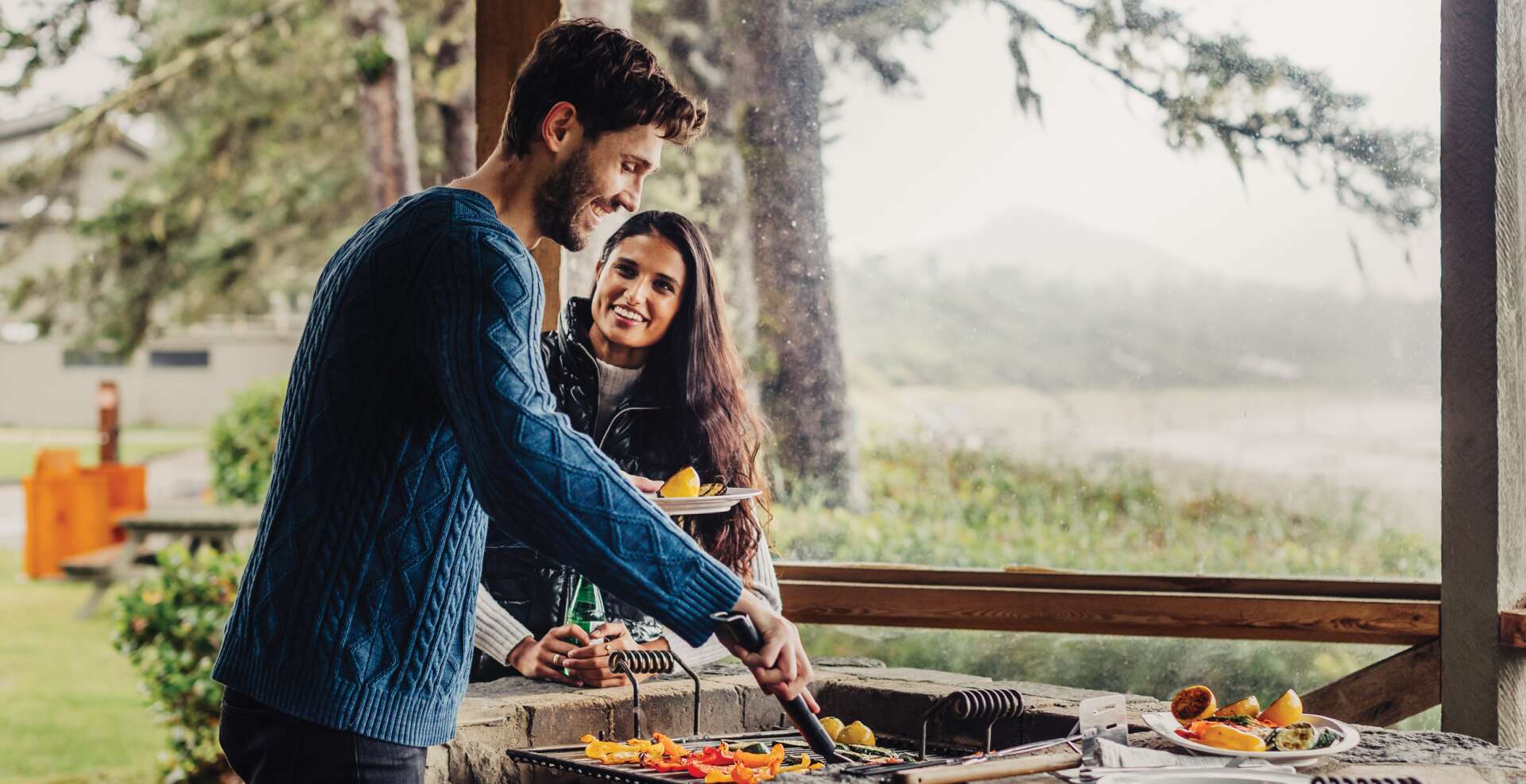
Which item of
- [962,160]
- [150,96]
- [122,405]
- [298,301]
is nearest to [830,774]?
[962,160]

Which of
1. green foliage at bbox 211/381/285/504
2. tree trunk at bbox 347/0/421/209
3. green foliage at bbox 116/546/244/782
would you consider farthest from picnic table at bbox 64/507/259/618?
tree trunk at bbox 347/0/421/209

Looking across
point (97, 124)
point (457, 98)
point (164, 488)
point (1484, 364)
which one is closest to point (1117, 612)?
point (1484, 364)

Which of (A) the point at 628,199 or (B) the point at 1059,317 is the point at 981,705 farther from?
(B) the point at 1059,317

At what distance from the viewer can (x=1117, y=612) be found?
Result: 3693 millimetres

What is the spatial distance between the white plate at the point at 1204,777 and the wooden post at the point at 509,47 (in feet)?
6.19

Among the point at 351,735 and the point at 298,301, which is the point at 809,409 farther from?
the point at 298,301

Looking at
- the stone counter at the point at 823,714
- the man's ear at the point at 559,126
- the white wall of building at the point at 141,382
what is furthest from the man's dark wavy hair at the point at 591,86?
the white wall of building at the point at 141,382

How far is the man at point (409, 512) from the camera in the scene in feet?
5.87

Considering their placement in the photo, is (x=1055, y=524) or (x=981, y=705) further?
(x=1055, y=524)

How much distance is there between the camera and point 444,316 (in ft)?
5.91

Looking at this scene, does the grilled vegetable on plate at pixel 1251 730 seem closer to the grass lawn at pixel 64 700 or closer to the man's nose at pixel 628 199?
the man's nose at pixel 628 199

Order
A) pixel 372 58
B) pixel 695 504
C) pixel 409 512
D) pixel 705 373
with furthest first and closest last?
pixel 372 58, pixel 705 373, pixel 695 504, pixel 409 512

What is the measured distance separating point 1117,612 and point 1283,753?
1.22 meters

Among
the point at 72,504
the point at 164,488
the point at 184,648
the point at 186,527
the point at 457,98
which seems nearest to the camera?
the point at 184,648
